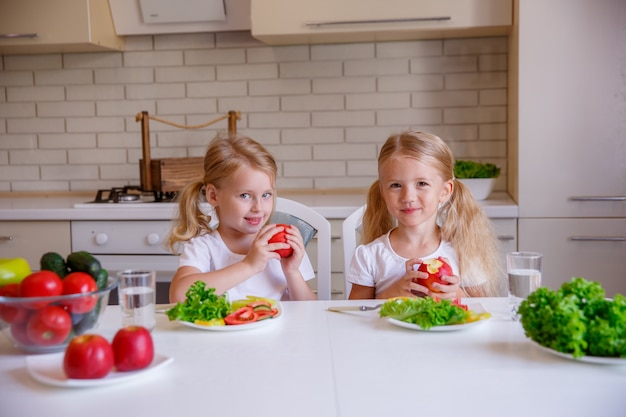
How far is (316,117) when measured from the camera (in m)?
3.49

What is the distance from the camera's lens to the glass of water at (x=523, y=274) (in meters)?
1.50

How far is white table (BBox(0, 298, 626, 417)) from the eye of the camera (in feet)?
3.41

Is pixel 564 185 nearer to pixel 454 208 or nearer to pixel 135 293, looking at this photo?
pixel 454 208

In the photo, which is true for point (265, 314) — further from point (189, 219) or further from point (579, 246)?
point (579, 246)

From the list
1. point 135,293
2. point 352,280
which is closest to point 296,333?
point 135,293

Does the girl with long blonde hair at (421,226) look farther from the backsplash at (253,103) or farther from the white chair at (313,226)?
the backsplash at (253,103)

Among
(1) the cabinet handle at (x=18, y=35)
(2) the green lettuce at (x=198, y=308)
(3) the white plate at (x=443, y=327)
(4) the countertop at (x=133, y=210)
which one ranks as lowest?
(3) the white plate at (x=443, y=327)

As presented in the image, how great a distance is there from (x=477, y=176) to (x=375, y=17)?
2.62ft

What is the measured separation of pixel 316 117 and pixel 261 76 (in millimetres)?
334

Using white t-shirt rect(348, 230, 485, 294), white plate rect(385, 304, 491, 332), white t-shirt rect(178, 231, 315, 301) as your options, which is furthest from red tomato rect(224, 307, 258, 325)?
white t-shirt rect(348, 230, 485, 294)

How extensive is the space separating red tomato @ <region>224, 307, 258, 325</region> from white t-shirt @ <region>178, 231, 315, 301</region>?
519mm

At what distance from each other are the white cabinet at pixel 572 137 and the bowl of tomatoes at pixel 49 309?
2.06 m

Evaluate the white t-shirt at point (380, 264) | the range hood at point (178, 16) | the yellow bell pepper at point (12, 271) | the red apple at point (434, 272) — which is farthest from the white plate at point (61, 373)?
the range hood at point (178, 16)

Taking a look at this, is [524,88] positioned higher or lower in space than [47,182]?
higher
